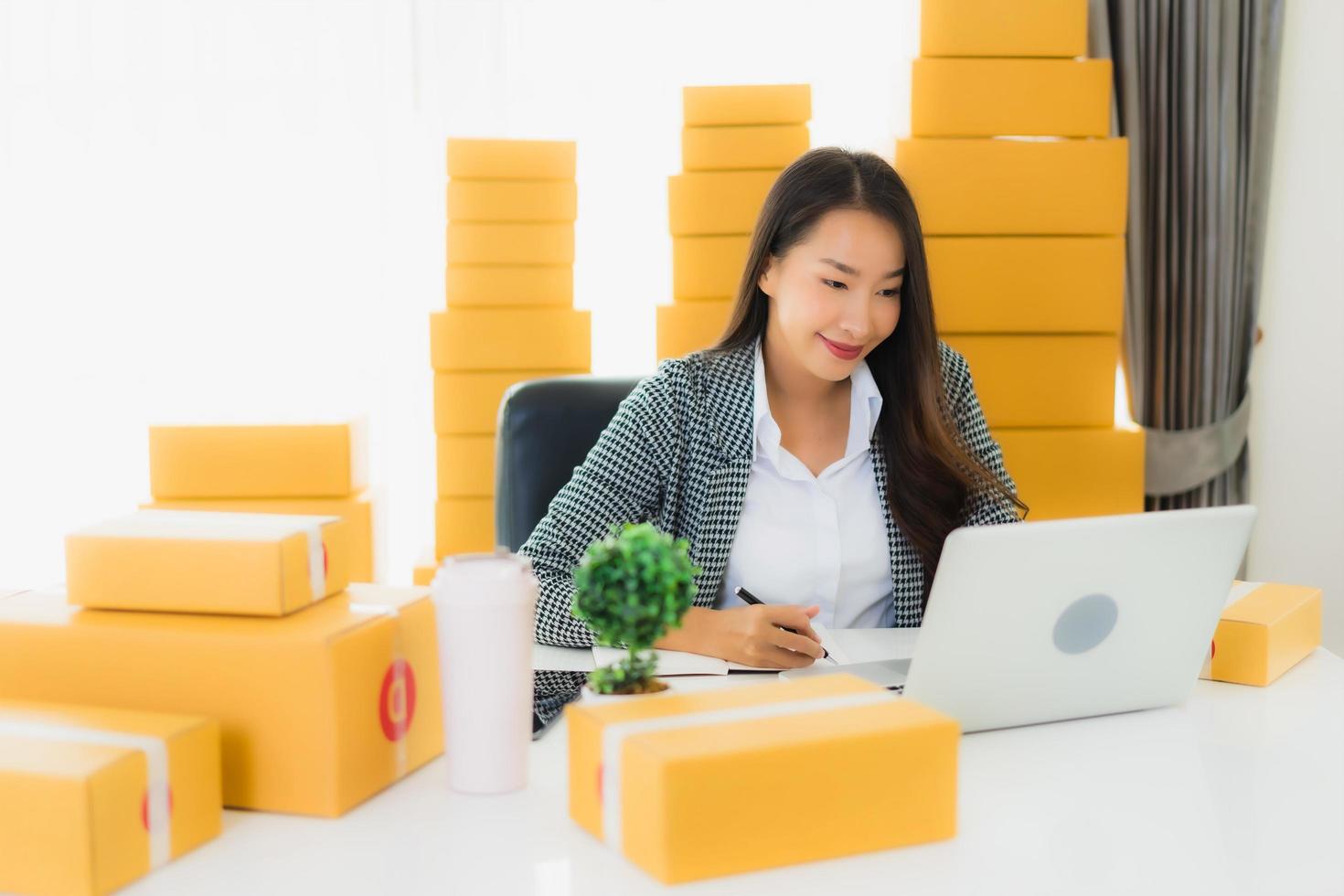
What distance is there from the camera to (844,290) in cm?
156

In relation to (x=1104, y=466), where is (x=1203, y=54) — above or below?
above

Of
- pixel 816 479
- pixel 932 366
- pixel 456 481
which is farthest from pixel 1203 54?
pixel 456 481

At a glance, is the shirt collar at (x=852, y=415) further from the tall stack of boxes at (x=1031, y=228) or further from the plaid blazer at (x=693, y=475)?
the tall stack of boxes at (x=1031, y=228)

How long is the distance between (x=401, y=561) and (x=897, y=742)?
248 centimetres

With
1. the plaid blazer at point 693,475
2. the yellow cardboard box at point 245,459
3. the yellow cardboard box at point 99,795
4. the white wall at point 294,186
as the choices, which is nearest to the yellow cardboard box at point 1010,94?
the white wall at point 294,186

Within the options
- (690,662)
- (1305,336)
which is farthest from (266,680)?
(1305,336)

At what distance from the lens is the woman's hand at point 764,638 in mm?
1167

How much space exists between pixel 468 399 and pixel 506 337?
159mm

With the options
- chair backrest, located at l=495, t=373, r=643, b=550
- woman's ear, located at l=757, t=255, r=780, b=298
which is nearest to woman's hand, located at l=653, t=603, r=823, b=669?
chair backrest, located at l=495, t=373, r=643, b=550

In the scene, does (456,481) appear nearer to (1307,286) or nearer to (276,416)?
(276,416)

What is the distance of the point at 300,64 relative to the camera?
3.02 metres

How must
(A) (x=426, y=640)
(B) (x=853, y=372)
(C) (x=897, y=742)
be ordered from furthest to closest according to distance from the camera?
(B) (x=853, y=372)
(A) (x=426, y=640)
(C) (x=897, y=742)

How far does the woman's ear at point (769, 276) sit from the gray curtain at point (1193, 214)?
137 cm

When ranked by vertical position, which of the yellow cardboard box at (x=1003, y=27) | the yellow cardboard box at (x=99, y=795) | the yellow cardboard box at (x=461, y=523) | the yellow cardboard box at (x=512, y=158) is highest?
the yellow cardboard box at (x=1003, y=27)
